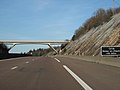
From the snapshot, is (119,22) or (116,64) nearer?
(116,64)

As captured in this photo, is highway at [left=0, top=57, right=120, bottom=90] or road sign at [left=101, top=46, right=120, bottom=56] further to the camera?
road sign at [left=101, top=46, right=120, bottom=56]

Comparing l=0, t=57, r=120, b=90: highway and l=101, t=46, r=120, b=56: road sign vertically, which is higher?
l=101, t=46, r=120, b=56: road sign

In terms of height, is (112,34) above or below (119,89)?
above

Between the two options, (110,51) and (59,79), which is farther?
(110,51)

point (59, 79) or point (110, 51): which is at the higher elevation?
point (110, 51)

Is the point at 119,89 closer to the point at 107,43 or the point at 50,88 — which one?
the point at 50,88

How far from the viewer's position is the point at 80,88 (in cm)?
1070

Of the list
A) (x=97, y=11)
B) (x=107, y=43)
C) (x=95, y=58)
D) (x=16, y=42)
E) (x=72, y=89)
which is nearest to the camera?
(x=72, y=89)

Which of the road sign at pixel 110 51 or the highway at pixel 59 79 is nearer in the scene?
the highway at pixel 59 79

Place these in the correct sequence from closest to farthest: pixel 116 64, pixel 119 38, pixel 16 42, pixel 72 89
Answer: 1. pixel 72 89
2. pixel 116 64
3. pixel 119 38
4. pixel 16 42

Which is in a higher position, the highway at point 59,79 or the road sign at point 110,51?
the road sign at point 110,51

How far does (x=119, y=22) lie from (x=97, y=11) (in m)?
56.3

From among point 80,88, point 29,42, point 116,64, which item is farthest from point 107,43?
point 29,42

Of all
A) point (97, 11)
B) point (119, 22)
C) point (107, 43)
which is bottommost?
point (107, 43)
